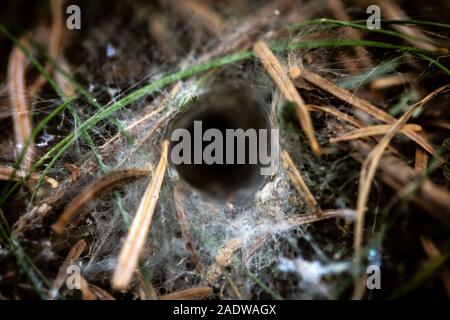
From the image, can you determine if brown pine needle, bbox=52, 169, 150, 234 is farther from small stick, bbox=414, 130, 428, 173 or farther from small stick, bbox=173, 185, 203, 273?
small stick, bbox=414, 130, 428, 173

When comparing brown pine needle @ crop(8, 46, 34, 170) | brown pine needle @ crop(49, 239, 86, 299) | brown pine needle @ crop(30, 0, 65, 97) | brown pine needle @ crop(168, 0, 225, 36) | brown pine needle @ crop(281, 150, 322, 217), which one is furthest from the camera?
brown pine needle @ crop(168, 0, 225, 36)

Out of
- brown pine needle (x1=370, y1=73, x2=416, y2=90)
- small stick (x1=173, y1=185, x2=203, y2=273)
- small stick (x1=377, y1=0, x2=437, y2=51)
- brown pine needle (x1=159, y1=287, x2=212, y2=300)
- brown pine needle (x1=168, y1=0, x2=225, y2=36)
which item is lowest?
brown pine needle (x1=159, y1=287, x2=212, y2=300)

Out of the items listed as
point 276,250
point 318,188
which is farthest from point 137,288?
point 318,188

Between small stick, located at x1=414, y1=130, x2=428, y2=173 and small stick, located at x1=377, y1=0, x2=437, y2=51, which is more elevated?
small stick, located at x1=377, y1=0, x2=437, y2=51

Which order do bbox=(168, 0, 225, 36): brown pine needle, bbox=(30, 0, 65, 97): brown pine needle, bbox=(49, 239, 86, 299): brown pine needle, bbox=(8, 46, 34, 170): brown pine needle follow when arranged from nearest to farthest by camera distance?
1. bbox=(49, 239, 86, 299): brown pine needle
2. bbox=(8, 46, 34, 170): brown pine needle
3. bbox=(30, 0, 65, 97): brown pine needle
4. bbox=(168, 0, 225, 36): brown pine needle

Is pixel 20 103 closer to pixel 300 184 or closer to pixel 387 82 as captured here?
pixel 300 184

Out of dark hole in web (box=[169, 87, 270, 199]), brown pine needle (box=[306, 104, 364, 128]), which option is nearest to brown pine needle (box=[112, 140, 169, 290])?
dark hole in web (box=[169, 87, 270, 199])

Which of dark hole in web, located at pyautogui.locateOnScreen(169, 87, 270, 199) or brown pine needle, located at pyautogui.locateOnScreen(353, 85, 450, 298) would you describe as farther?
dark hole in web, located at pyautogui.locateOnScreen(169, 87, 270, 199)
